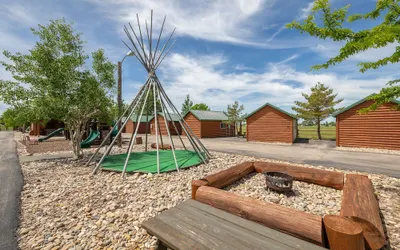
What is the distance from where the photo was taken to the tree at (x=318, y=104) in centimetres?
2138

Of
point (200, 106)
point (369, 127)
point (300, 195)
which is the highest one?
point (200, 106)

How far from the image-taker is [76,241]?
2953 mm

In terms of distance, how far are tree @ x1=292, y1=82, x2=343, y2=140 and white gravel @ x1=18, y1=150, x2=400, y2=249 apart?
1769 cm

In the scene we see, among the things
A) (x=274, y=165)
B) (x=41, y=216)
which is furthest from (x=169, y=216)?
(x=274, y=165)

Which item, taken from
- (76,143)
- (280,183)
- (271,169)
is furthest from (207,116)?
(280,183)

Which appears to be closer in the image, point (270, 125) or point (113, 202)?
point (113, 202)

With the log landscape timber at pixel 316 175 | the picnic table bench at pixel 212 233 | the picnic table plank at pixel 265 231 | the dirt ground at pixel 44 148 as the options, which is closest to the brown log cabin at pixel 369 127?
the log landscape timber at pixel 316 175

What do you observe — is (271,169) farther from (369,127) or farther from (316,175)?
(369,127)

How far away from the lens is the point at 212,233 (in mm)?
2236

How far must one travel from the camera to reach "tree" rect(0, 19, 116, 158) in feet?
23.5

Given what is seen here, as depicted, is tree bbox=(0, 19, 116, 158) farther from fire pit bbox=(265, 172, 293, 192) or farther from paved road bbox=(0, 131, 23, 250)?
fire pit bbox=(265, 172, 293, 192)

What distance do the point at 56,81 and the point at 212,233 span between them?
8.74m

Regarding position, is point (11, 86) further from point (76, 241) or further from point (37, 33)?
point (76, 241)

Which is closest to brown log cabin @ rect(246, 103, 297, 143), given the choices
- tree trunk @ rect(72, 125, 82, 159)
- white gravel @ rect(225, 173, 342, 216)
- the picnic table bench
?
white gravel @ rect(225, 173, 342, 216)
